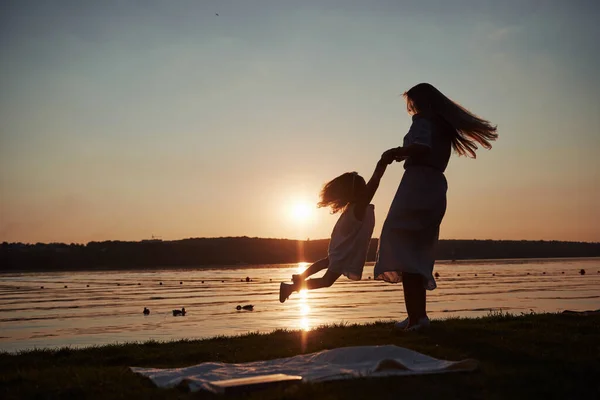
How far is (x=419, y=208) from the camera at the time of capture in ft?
30.7

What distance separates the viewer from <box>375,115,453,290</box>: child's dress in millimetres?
9359

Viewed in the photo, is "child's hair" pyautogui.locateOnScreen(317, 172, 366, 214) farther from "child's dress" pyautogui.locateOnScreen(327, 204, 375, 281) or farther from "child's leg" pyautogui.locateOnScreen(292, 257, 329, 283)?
"child's leg" pyautogui.locateOnScreen(292, 257, 329, 283)

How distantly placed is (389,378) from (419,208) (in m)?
3.88

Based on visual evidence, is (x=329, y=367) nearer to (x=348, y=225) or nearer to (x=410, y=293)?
(x=410, y=293)

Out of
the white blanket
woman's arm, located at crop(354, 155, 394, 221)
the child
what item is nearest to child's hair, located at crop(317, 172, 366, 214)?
the child

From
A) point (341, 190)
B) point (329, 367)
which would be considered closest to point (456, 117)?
point (341, 190)

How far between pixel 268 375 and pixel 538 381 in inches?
92.8

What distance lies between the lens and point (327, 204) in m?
10.0

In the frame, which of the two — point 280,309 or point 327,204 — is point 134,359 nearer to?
point 327,204

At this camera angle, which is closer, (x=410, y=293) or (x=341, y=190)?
(x=410, y=293)

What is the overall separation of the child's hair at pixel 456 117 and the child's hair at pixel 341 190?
1.31 m

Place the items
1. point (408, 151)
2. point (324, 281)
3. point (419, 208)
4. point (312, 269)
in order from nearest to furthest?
point (408, 151)
point (419, 208)
point (324, 281)
point (312, 269)

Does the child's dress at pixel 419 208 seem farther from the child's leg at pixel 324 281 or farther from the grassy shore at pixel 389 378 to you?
the grassy shore at pixel 389 378

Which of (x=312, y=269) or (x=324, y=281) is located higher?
(x=312, y=269)
